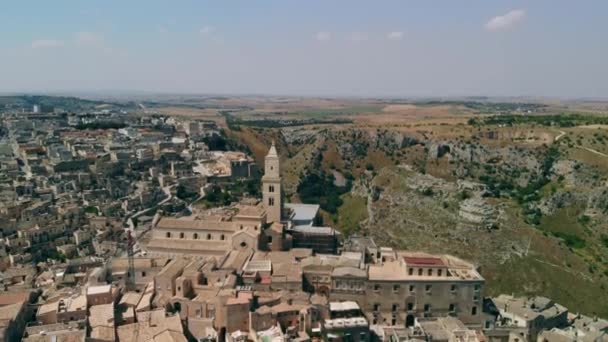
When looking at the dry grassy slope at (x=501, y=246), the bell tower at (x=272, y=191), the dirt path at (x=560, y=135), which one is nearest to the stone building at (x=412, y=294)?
the bell tower at (x=272, y=191)

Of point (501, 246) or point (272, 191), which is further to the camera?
point (501, 246)

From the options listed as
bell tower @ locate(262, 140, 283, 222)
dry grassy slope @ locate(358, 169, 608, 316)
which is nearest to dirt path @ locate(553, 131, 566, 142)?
dry grassy slope @ locate(358, 169, 608, 316)

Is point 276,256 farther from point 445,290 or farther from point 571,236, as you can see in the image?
point 571,236

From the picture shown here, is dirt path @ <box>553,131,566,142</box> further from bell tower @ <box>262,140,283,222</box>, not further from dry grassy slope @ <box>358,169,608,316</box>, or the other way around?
bell tower @ <box>262,140,283,222</box>

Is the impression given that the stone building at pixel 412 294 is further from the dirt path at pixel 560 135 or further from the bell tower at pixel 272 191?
the dirt path at pixel 560 135

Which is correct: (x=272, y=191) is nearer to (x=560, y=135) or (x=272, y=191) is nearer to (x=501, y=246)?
(x=501, y=246)

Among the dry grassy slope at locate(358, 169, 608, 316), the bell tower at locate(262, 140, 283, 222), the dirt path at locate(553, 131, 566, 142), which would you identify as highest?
the dirt path at locate(553, 131, 566, 142)

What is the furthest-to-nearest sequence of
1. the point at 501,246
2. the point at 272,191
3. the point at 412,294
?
the point at 501,246 < the point at 272,191 < the point at 412,294

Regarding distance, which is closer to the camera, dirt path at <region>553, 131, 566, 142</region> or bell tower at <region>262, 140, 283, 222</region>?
Answer: bell tower at <region>262, 140, 283, 222</region>

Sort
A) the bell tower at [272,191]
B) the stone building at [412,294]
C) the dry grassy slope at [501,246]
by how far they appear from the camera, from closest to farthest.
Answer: the stone building at [412,294], the bell tower at [272,191], the dry grassy slope at [501,246]

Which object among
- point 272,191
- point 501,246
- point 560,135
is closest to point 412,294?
point 272,191
